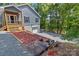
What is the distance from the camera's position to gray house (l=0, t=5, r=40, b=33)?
2857 millimetres

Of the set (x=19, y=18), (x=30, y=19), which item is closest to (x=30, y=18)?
(x=30, y=19)

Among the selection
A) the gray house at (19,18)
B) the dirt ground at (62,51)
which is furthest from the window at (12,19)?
the dirt ground at (62,51)

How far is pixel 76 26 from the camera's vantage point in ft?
9.38

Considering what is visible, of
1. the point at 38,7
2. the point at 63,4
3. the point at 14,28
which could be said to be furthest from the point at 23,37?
the point at 63,4

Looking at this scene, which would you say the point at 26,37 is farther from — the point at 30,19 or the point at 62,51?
the point at 62,51

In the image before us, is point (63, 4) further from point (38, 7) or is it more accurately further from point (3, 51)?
point (3, 51)

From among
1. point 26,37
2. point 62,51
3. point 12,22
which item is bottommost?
point 62,51

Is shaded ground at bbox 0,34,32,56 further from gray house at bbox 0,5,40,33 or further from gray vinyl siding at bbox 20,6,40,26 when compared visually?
gray vinyl siding at bbox 20,6,40,26

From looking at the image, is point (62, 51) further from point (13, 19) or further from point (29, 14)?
point (13, 19)

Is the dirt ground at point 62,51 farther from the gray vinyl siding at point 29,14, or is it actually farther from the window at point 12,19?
the window at point 12,19

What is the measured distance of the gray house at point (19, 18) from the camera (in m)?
2.86

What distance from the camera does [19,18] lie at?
9.50ft

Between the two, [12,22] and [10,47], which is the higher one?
[12,22]

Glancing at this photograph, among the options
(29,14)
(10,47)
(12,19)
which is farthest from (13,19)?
(10,47)
